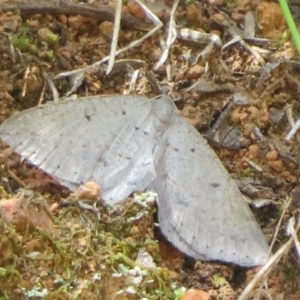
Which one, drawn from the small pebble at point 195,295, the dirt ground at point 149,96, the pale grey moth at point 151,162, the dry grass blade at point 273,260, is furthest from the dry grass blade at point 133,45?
the small pebble at point 195,295

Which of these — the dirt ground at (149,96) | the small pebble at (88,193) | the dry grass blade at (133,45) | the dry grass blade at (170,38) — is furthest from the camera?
the dry grass blade at (170,38)

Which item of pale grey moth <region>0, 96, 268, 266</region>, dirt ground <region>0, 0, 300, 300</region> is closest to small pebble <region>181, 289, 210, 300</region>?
dirt ground <region>0, 0, 300, 300</region>

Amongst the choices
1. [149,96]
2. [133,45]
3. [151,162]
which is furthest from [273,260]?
[133,45]

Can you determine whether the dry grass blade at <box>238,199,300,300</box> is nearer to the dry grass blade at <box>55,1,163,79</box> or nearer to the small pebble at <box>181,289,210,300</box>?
the small pebble at <box>181,289,210,300</box>

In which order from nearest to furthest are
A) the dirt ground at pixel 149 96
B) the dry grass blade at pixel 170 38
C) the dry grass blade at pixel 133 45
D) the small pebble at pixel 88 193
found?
the dirt ground at pixel 149 96
the small pebble at pixel 88 193
the dry grass blade at pixel 133 45
the dry grass blade at pixel 170 38

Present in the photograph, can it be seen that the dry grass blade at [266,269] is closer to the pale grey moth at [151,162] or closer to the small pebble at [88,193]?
the pale grey moth at [151,162]

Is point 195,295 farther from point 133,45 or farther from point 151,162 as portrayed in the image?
point 133,45
